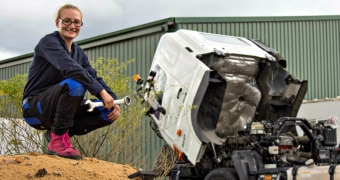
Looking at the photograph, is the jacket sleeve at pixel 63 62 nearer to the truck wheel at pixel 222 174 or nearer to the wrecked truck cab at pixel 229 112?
the wrecked truck cab at pixel 229 112

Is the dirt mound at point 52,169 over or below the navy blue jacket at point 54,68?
below

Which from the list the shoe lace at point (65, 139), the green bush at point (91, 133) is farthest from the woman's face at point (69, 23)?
the green bush at point (91, 133)

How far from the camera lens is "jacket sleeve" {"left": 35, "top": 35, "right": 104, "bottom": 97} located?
446cm

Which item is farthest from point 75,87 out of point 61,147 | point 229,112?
point 229,112

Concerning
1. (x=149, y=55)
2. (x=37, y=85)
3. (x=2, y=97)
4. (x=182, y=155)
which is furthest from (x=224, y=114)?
(x=149, y=55)

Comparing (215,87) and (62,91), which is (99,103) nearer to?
(62,91)

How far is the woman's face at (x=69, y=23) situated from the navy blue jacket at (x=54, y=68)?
0.07 m

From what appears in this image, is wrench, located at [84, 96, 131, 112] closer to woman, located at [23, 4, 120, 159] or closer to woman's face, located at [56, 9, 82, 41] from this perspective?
woman, located at [23, 4, 120, 159]

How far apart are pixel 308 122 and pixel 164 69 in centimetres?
260

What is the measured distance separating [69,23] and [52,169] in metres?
1.17

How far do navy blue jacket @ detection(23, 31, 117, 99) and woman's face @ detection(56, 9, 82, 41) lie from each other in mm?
73

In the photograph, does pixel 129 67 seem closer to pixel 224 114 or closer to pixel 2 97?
pixel 224 114

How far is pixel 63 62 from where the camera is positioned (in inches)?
179

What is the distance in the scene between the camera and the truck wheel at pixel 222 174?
8.86 metres
